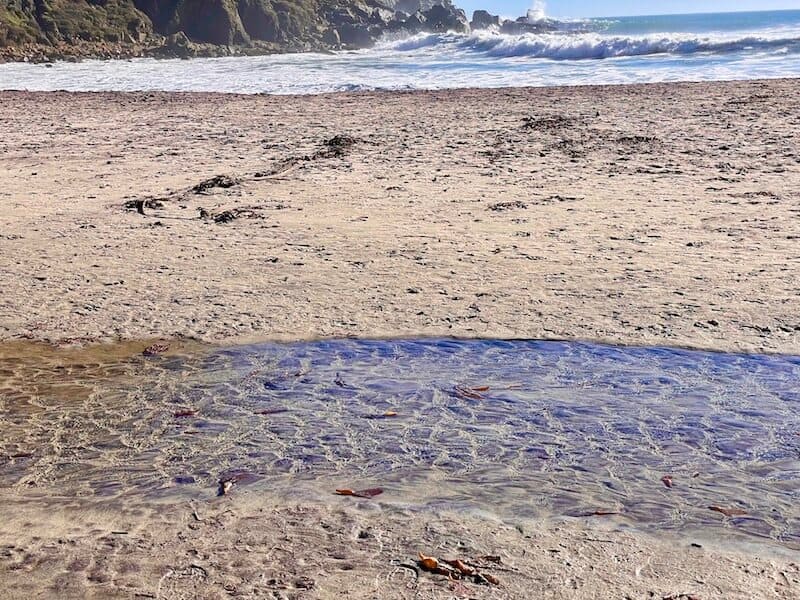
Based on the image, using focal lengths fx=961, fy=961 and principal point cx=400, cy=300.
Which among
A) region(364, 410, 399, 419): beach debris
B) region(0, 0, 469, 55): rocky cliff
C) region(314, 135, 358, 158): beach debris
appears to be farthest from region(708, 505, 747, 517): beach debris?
region(0, 0, 469, 55): rocky cliff

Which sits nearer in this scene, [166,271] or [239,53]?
[166,271]

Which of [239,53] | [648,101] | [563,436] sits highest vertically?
[563,436]

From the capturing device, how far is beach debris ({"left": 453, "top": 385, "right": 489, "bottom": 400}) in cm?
449

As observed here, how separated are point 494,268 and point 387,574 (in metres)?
3.62

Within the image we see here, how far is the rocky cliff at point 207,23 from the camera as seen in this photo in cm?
4969

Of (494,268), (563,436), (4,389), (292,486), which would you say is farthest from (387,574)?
(494,268)

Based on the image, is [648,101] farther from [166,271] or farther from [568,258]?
[166,271]

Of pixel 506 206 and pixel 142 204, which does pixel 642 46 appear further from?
pixel 142 204

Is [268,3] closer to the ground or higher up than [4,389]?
closer to the ground

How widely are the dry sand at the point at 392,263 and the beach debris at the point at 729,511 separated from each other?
257mm

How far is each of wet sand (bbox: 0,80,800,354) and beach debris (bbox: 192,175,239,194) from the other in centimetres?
6

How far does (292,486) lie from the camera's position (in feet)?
12.0

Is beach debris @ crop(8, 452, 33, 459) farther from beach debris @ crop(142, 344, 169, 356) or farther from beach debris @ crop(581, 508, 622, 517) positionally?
beach debris @ crop(581, 508, 622, 517)

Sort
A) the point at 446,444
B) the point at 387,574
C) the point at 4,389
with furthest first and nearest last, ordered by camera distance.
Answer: the point at 4,389, the point at 446,444, the point at 387,574
